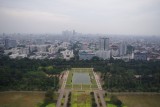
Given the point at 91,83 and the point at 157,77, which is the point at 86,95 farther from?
the point at 157,77

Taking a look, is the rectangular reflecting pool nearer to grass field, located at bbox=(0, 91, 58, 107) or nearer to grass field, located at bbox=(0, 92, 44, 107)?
grass field, located at bbox=(0, 91, 58, 107)

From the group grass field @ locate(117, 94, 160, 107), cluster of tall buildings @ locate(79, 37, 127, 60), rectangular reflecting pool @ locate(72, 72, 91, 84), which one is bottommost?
grass field @ locate(117, 94, 160, 107)

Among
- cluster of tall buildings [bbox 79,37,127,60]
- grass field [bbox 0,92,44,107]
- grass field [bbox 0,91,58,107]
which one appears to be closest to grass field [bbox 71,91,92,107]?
grass field [bbox 0,91,58,107]

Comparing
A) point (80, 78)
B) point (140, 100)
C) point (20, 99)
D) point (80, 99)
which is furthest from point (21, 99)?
point (140, 100)

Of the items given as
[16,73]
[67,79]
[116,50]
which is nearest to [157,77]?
[67,79]

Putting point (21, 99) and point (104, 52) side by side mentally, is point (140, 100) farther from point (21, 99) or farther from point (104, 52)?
point (104, 52)

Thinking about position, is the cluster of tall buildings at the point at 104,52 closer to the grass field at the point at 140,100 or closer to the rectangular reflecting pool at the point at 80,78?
the rectangular reflecting pool at the point at 80,78

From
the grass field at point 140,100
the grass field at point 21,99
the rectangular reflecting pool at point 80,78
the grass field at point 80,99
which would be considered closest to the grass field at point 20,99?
the grass field at point 21,99
